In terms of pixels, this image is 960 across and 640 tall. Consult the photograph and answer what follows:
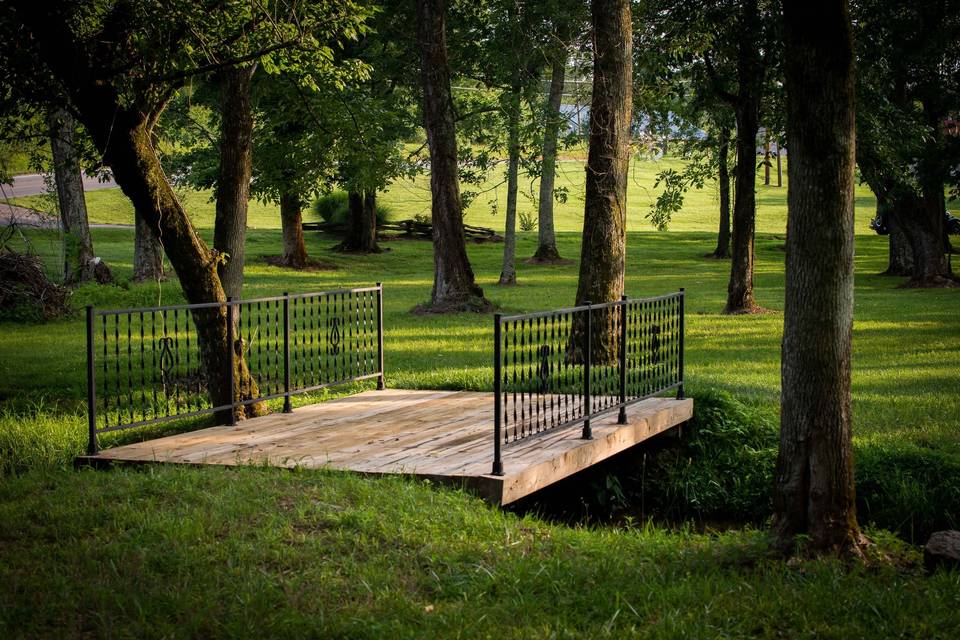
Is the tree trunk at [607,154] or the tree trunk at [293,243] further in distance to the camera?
the tree trunk at [293,243]

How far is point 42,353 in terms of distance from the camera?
1591cm

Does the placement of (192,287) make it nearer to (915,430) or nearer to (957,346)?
(915,430)

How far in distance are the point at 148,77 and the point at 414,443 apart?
438 centimetres

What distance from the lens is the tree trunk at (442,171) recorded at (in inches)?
856

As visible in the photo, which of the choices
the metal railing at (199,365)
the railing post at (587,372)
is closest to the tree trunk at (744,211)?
the metal railing at (199,365)

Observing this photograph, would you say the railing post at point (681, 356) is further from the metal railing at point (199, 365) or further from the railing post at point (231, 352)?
the railing post at point (231, 352)

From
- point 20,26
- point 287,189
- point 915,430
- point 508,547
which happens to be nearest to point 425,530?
point 508,547

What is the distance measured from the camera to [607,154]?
1385 centimetres

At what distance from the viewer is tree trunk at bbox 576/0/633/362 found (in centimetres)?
1366

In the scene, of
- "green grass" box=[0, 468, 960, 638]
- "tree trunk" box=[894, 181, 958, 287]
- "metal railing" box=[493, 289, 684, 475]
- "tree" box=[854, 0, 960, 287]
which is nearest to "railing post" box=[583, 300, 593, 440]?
"metal railing" box=[493, 289, 684, 475]

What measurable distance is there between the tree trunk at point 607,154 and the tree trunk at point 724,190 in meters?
13.9

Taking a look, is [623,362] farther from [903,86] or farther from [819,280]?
[903,86]

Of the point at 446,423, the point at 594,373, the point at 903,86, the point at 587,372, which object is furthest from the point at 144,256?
the point at 587,372

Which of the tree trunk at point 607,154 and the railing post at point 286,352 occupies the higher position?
the tree trunk at point 607,154
